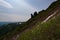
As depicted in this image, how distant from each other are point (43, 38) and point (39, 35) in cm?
142

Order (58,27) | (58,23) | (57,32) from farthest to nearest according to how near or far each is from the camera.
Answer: (58,23) → (58,27) → (57,32)

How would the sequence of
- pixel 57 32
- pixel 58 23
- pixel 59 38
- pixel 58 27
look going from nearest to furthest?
pixel 59 38
pixel 57 32
pixel 58 27
pixel 58 23

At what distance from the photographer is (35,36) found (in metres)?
20.8

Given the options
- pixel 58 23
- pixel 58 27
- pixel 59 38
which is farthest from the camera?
pixel 58 23

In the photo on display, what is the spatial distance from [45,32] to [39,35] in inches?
30.9

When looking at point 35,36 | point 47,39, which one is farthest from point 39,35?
point 47,39

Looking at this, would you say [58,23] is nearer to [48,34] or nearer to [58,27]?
[58,27]

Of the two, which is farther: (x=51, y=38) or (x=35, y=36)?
(x=35, y=36)

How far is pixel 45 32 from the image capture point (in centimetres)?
2106

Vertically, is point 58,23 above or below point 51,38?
above

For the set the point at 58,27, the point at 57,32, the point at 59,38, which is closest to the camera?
the point at 59,38

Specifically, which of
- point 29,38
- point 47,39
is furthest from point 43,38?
point 29,38

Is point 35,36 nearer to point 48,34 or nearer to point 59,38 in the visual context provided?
point 48,34

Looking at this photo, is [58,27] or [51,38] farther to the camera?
[58,27]
